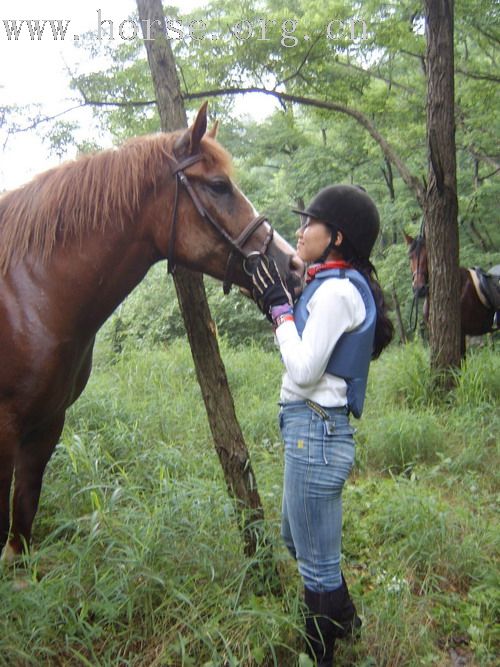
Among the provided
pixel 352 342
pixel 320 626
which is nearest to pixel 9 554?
pixel 320 626

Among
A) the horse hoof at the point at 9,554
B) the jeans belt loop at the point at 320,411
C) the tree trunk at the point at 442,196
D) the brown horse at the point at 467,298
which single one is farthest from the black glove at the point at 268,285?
the brown horse at the point at 467,298

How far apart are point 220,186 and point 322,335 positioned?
2.53 feet

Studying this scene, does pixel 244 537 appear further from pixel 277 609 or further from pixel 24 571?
pixel 24 571

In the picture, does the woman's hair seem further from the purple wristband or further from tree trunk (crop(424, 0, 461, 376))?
tree trunk (crop(424, 0, 461, 376))

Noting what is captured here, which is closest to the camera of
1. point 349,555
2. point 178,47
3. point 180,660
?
point 180,660

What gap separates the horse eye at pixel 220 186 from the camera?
202 cm

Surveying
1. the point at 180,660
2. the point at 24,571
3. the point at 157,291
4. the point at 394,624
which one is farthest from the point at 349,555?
the point at 157,291

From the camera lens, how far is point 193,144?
199 centimetres

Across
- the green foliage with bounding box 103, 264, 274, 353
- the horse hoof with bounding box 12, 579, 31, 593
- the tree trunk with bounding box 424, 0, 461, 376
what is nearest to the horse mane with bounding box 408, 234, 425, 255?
the tree trunk with bounding box 424, 0, 461, 376

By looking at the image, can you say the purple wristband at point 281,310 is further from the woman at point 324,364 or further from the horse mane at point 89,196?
the horse mane at point 89,196

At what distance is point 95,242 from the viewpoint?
6.76ft

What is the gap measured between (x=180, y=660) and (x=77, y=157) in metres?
2.07

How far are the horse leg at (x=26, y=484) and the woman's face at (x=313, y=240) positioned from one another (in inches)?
54.3

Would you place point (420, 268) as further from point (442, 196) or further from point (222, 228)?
point (222, 228)
